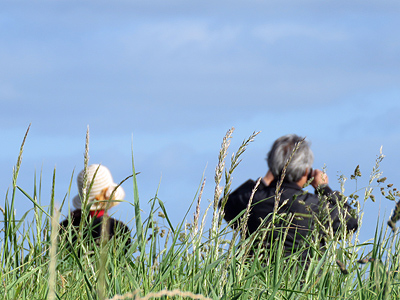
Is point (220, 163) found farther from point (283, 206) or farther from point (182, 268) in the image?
point (283, 206)

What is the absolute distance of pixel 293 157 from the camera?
5.01m

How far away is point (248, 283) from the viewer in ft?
6.23

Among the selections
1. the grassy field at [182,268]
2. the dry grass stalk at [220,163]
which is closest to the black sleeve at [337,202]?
the grassy field at [182,268]

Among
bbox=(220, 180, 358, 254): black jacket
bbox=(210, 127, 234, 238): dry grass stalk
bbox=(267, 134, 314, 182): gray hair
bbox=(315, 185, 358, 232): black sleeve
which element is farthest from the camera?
bbox=(267, 134, 314, 182): gray hair

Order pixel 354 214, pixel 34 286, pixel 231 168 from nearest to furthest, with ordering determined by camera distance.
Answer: pixel 231 168, pixel 34 286, pixel 354 214

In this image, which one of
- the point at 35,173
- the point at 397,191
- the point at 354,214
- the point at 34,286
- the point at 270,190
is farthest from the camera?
the point at 270,190

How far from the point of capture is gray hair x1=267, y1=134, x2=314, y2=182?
5.04 m

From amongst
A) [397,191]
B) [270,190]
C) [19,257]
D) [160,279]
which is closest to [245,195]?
[270,190]

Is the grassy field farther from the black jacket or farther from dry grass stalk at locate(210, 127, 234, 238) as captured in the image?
the black jacket

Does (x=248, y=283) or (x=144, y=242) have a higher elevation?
(x=144, y=242)

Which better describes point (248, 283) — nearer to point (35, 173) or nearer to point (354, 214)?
point (354, 214)

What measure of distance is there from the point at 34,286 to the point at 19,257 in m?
0.27

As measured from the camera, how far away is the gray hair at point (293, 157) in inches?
198

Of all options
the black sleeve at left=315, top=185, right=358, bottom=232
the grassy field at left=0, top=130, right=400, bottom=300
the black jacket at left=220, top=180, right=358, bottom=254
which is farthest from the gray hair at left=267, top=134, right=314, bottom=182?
the grassy field at left=0, top=130, right=400, bottom=300
